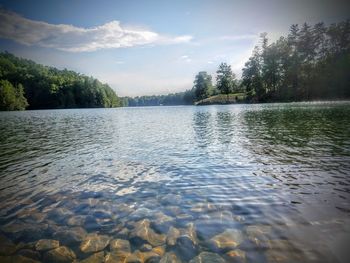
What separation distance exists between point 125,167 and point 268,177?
8020 mm

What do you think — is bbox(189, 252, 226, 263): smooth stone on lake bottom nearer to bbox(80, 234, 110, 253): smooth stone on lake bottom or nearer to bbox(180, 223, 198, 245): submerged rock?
bbox(180, 223, 198, 245): submerged rock

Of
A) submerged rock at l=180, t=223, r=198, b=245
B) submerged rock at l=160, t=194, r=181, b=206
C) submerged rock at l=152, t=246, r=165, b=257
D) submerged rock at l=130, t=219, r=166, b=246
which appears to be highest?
submerged rock at l=152, t=246, r=165, b=257

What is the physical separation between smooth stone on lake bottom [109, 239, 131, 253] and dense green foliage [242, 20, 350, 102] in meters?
108

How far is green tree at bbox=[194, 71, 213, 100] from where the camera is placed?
548 ft

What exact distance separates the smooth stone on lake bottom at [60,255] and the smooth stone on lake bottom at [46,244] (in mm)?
197

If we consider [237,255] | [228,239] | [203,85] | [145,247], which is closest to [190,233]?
[228,239]

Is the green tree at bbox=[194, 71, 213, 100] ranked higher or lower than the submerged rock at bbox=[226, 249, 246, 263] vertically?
higher

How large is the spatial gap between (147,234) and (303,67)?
122379 millimetres

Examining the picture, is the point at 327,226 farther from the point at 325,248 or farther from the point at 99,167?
the point at 99,167

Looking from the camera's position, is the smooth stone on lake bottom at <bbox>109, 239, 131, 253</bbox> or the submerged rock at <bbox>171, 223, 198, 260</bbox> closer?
the submerged rock at <bbox>171, 223, 198, 260</bbox>

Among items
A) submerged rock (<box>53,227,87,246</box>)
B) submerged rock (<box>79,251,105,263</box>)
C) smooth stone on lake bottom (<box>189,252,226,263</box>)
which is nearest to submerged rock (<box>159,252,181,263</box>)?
smooth stone on lake bottom (<box>189,252,226,263</box>)

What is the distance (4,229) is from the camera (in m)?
6.69

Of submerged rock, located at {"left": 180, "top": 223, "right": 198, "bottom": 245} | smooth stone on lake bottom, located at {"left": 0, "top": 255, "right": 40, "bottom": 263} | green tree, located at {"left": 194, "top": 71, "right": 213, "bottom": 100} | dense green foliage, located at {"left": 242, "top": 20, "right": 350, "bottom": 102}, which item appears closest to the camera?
smooth stone on lake bottom, located at {"left": 0, "top": 255, "right": 40, "bottom": 263}

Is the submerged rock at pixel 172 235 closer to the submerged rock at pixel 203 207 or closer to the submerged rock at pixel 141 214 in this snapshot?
the submerged rock at pixel 141 214
